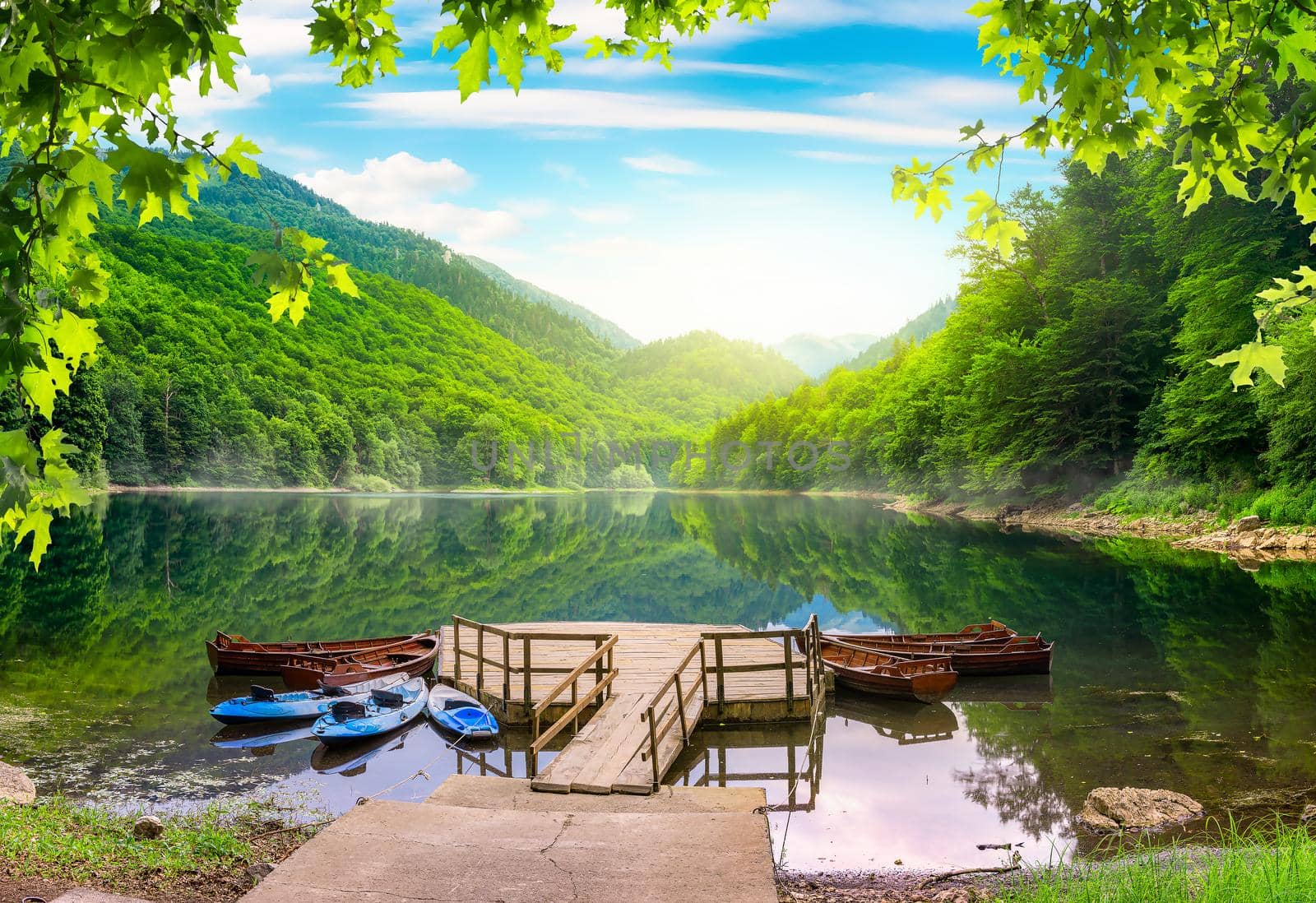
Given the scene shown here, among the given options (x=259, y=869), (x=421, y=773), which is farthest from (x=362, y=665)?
Result: (x=259, y=869)

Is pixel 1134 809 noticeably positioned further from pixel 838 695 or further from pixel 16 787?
pixel 16 787

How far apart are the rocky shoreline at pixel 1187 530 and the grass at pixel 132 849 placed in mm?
32029

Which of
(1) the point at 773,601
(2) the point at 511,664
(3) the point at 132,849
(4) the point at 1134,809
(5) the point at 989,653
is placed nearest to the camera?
(3) the point at 132,849

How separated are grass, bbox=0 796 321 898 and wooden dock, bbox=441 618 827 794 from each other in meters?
2.89

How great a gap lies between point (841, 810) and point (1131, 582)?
20438 millimetres

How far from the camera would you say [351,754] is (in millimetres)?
12680

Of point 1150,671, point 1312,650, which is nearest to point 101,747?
point 1150,671

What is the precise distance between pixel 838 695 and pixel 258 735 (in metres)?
9.91

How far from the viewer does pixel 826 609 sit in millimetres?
26094

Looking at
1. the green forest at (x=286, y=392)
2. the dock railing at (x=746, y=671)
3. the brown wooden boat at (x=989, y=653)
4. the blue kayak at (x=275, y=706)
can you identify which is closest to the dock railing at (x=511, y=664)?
the dock railing at (x=746, y=671)

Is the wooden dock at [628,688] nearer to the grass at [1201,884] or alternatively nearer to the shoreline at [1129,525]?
the grass at [1201,884]

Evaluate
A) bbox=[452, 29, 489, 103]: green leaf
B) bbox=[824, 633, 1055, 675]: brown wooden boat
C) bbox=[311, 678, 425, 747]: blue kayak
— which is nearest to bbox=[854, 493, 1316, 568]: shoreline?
bbox=[824, 633, 1055, 675]: brown wooden boat

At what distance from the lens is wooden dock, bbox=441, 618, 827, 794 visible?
962 cm

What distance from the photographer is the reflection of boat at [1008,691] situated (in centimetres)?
1537
